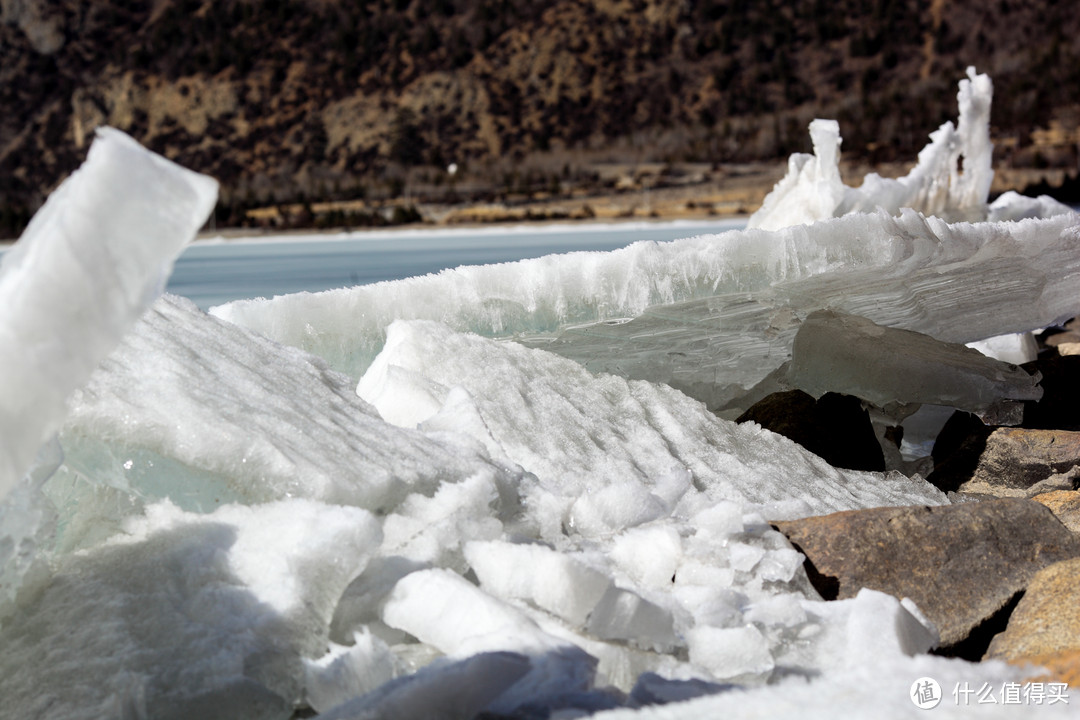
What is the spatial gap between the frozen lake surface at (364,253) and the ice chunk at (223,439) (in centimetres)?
598

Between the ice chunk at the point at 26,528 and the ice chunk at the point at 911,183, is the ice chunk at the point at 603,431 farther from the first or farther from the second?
the ice chunk at the point at 911,183

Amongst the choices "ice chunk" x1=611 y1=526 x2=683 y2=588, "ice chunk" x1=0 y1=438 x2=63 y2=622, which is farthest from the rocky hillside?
"ice chunk" x1=0 y1=438 x2=63 y2=622

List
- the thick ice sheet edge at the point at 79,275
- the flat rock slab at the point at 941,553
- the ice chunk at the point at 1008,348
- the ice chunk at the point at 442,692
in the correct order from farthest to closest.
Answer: the ice chunk at the point at 1008,348 → the flat rock slab at the point at 941,553 → the ice chunk at the point at 442,692 → the thick ice sheet edge at the point at 79,275

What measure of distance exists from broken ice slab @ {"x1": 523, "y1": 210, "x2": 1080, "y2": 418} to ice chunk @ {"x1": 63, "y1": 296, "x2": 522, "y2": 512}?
137 cm

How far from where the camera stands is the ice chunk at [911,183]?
6434 mm

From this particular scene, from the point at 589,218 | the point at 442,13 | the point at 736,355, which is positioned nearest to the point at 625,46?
the point at 442,13

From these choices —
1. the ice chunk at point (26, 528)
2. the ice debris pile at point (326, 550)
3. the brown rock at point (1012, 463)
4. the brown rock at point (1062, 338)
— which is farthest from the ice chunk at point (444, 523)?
the brown rock at point (1062, 338)

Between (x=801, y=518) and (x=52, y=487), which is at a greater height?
(x=52, y=487)

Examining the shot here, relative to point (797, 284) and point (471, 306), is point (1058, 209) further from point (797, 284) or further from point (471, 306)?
point (471, 306)

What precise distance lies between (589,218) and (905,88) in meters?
19.8

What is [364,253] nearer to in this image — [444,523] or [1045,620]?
[444,523]

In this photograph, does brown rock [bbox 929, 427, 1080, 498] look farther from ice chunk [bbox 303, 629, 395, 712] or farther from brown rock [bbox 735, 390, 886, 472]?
ice chunk [bbox 303, 629, 395, 712]

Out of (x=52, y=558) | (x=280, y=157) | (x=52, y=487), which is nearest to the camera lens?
(x=52, y=558)

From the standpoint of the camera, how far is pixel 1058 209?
8031 mm
